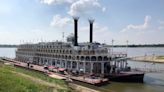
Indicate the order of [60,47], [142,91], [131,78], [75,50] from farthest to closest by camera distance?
[60,47]
[75,50]
[131,78]
[142,91]

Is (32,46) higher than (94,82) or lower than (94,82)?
higher

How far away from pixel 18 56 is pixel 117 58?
188 feet

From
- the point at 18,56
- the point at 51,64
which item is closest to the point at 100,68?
the point at 51,64

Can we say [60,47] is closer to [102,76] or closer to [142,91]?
[102,76]

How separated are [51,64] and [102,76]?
2555 cm

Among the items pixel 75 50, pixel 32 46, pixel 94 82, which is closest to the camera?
pixel 94 82

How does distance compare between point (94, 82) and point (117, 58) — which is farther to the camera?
point (117, 58)

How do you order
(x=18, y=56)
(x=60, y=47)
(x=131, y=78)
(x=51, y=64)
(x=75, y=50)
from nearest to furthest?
(x=131, y=78)
(x=75, y=50)
(x=60, y=47)
(x=51, y=64)
(x=18, y=56)

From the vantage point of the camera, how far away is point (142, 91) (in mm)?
44469

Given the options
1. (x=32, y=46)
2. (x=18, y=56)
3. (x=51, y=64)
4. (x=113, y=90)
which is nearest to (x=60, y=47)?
(x=51, y=64)

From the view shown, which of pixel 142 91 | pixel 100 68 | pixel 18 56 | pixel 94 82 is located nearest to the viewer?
pixel 142 91

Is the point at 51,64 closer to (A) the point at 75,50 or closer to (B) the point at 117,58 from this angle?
(A) the point at 75,50

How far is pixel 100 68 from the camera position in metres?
59.6

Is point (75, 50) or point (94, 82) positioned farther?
point (75, 50)
